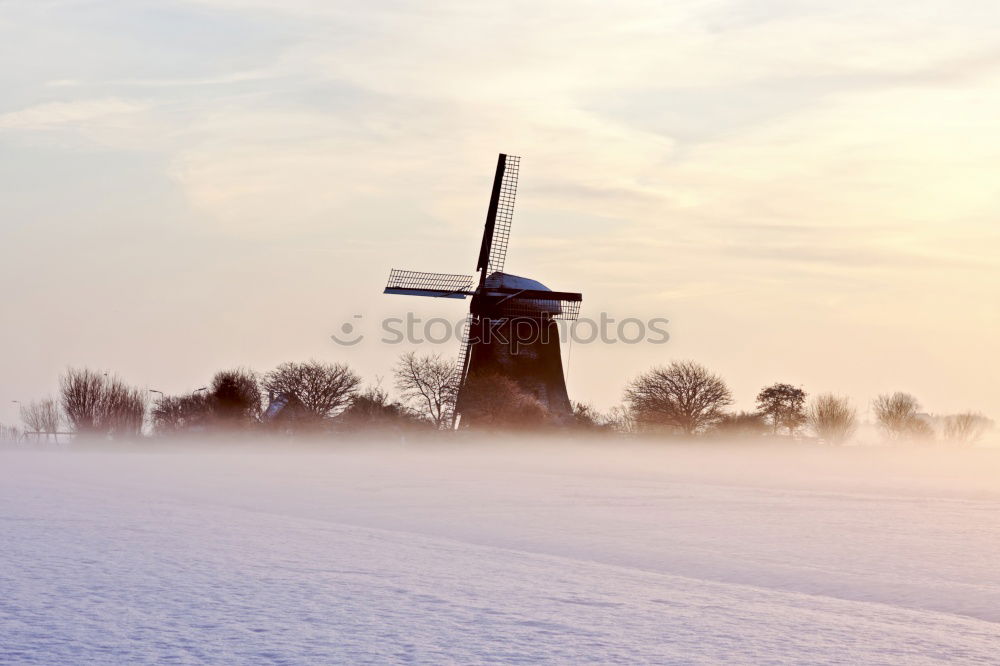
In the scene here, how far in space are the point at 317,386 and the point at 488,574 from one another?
42684 mm

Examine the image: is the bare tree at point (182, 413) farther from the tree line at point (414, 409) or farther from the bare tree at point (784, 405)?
the bare tree at point (784, 405)

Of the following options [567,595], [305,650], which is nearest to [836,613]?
[567,595]

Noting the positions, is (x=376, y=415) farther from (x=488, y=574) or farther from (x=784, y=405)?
(x=488, y=574)

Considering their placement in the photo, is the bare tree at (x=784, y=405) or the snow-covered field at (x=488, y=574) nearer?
the snow-covered field at (x=488, y=574)

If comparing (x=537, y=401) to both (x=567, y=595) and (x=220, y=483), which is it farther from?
(x=567, y=595)

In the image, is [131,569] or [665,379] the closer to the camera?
[131,569]

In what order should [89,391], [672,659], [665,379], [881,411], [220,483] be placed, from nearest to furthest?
[672,659] → [220,483] → [665,379] → [89,391] → [881,411]

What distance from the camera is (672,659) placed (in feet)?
25.2

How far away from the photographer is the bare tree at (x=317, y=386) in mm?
53188

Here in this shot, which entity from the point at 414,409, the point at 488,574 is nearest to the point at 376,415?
the point at 414,409

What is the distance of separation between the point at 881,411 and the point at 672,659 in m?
70.1

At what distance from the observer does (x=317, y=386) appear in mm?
53531

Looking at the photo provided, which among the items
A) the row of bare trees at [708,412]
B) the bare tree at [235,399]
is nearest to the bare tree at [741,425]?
the row of bare trees at [708,412]

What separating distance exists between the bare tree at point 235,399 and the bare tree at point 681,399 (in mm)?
18354
